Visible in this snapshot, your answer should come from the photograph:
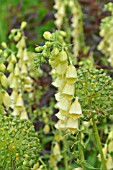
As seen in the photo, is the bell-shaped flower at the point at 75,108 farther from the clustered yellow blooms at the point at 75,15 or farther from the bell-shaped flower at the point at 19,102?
the clustered yellow blooms at the point at 75,15

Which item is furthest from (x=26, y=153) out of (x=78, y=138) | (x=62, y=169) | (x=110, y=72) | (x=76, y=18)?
(x=76, y=18)

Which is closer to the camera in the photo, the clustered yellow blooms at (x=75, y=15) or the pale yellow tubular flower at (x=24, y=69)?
the pale yellow tubular flower at (x=24, y=69)

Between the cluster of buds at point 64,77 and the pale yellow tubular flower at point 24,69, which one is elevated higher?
the pale yellow tubular flower at point 24,69

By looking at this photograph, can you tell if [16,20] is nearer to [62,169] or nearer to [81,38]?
[81,38]

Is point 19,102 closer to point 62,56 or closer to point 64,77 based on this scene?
point 64,77

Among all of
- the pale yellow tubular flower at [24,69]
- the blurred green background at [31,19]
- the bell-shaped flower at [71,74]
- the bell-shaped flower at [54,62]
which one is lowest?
the bell-shaped flower at [71,74]

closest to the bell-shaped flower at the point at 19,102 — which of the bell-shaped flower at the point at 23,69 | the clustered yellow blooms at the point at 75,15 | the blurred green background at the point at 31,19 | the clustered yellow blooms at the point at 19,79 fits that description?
the clustered yellow blooms at the point at 19,79

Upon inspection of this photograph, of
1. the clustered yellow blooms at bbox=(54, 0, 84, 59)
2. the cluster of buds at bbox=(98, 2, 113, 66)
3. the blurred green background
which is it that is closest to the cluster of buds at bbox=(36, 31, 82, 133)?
the cluster of buds at bbox=(98, 2, 113, 66)

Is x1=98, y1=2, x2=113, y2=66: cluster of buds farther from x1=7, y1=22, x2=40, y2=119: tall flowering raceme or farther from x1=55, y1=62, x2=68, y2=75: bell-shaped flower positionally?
x1=55, y1=62, x2=68, y2=75: bell-shaped flower

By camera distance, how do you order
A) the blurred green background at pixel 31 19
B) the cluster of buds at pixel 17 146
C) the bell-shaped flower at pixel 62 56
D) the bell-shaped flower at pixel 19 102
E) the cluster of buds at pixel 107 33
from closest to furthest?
the bell-shaped flower at pixel 62 56 < the cluster of buds at pixel 17 146 < the bell-shaped flower at pixel 19 102 < the cluster of buds at pixel 107 33 < the blurred green background at pixel 31 19
